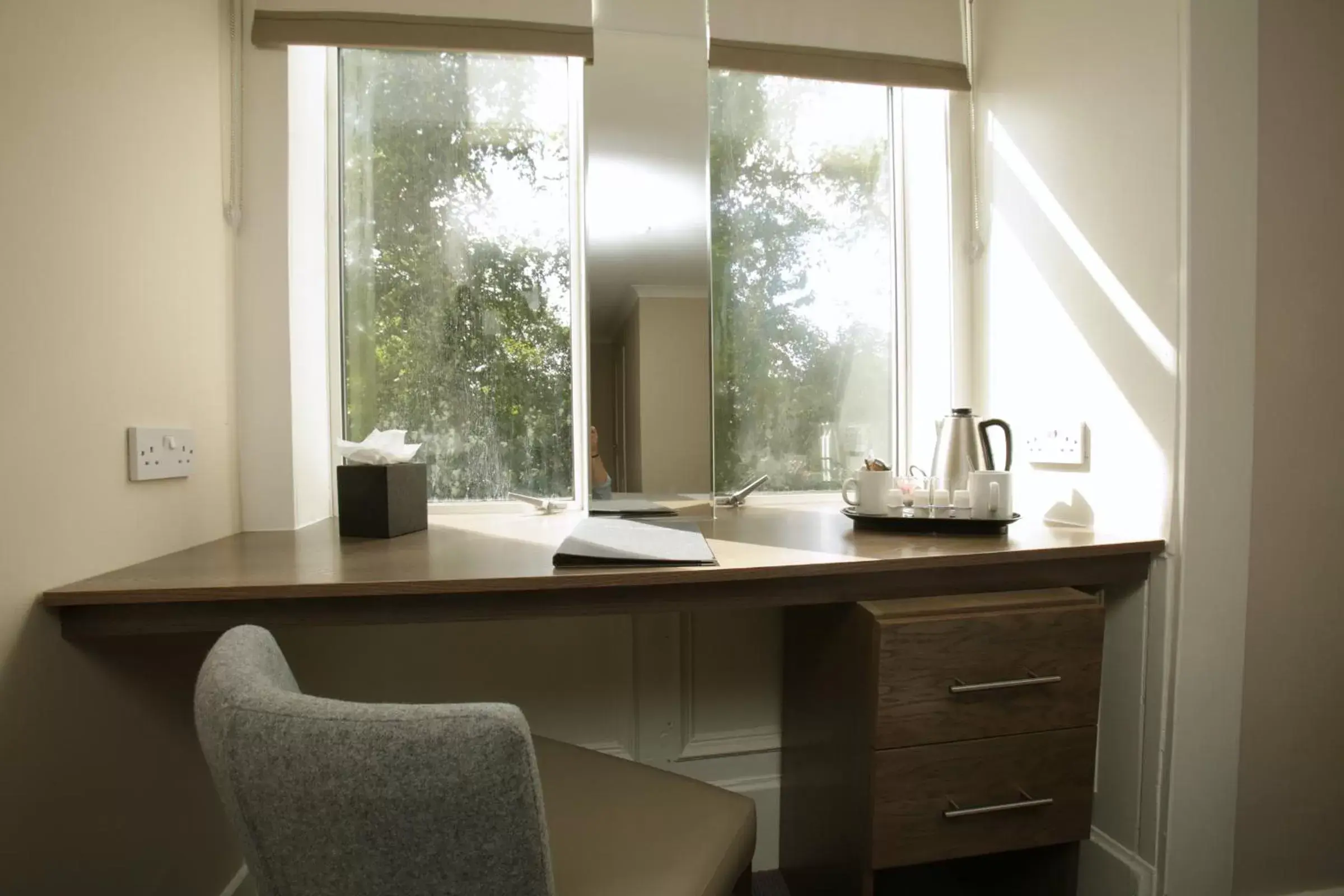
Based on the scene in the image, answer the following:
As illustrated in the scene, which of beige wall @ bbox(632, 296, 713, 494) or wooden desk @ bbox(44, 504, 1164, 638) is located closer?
wooden desk @ bbox(44, 504, 1164, 638)

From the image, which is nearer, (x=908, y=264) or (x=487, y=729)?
(x=487, y=729)

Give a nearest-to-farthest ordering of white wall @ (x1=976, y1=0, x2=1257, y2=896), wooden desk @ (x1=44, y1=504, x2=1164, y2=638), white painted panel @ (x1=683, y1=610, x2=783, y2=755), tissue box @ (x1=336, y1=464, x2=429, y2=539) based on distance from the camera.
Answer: wooden desk @ (x1=44, y1=504, x2=1164, y2=638) < white wall @ (x1=976, y1=0, x2=1257, y2=896) < tissue box @ (x1=336, y1=464, x2=429, y2=539) < white painted panel @ (x1=683, y1=610, x2=783, y2=755)

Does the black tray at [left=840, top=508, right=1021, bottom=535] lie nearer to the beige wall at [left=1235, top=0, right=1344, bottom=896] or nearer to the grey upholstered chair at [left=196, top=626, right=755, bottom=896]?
the beige wall at [left=1235, top=0, right=1344, bottom=896]

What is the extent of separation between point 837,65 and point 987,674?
151 cm

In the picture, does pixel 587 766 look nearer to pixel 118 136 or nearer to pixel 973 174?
pixel 118 136

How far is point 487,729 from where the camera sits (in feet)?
1.58

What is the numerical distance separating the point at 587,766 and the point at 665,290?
1098mm

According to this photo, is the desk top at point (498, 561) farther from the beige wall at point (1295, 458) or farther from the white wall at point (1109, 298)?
the beige wall at point (1295, 458)

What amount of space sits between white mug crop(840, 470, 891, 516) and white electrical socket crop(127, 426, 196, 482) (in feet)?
4.35

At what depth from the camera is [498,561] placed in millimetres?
1044

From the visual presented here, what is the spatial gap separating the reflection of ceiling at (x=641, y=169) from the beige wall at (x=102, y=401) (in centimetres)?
81

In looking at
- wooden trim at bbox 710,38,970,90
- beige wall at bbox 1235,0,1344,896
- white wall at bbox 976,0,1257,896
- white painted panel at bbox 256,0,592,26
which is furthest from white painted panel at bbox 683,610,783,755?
white painted panel at bbox 256,0,592,26

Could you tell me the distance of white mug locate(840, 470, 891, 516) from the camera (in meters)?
1.39

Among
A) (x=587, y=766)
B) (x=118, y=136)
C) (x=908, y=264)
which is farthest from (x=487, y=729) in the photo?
(x=908, y=264)
